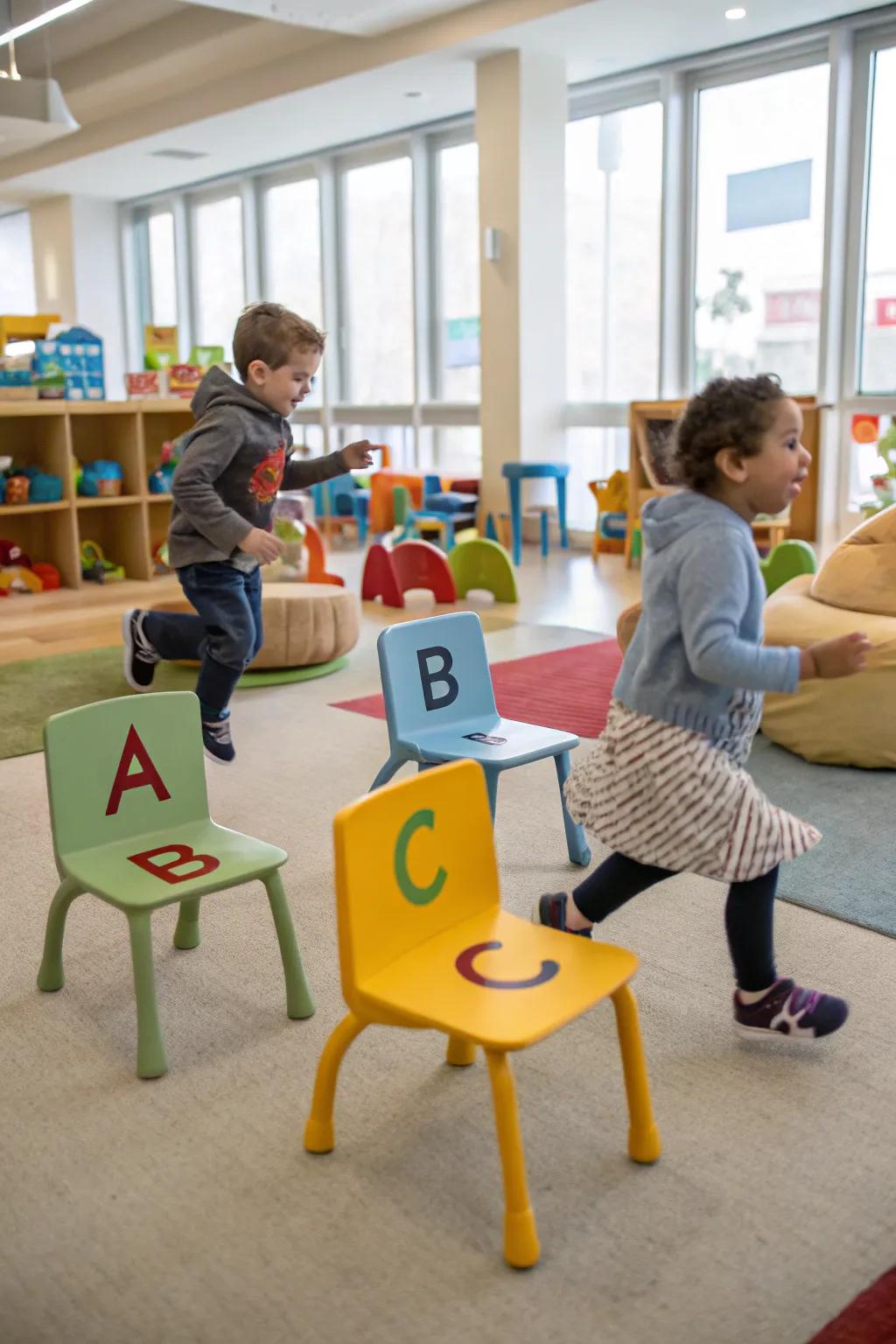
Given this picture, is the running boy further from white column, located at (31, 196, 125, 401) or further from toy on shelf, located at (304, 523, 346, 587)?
white column, located at (31, 196, 125, 401)

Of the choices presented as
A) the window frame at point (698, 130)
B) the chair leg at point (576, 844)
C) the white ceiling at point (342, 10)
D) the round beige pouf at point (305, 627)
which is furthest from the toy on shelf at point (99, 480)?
the chair leg at point (576, 844)

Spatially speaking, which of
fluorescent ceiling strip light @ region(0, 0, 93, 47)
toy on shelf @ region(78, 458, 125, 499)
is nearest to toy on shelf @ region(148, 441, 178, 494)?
toy on shelf @ region(78, 458, 125, 499)

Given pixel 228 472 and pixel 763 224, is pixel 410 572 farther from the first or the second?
pixel 763 224

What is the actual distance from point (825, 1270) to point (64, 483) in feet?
18.4

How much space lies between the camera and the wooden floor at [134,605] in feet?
17.2

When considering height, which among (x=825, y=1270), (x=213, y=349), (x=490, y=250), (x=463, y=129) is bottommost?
(x=825, y=1270)

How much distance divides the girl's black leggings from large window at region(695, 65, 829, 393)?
245 inches

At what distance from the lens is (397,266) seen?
10.2 metres

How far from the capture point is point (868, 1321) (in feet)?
4.36

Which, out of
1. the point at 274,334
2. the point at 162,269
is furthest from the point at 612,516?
the point at 162,269

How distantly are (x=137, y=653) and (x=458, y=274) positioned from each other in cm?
649

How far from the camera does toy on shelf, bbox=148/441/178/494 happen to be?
6641 millimetres

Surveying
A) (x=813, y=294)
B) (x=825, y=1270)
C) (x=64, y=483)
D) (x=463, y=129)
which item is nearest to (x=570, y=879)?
(x=825, y=1270)

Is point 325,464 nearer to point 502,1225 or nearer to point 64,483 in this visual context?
point 502,1225
